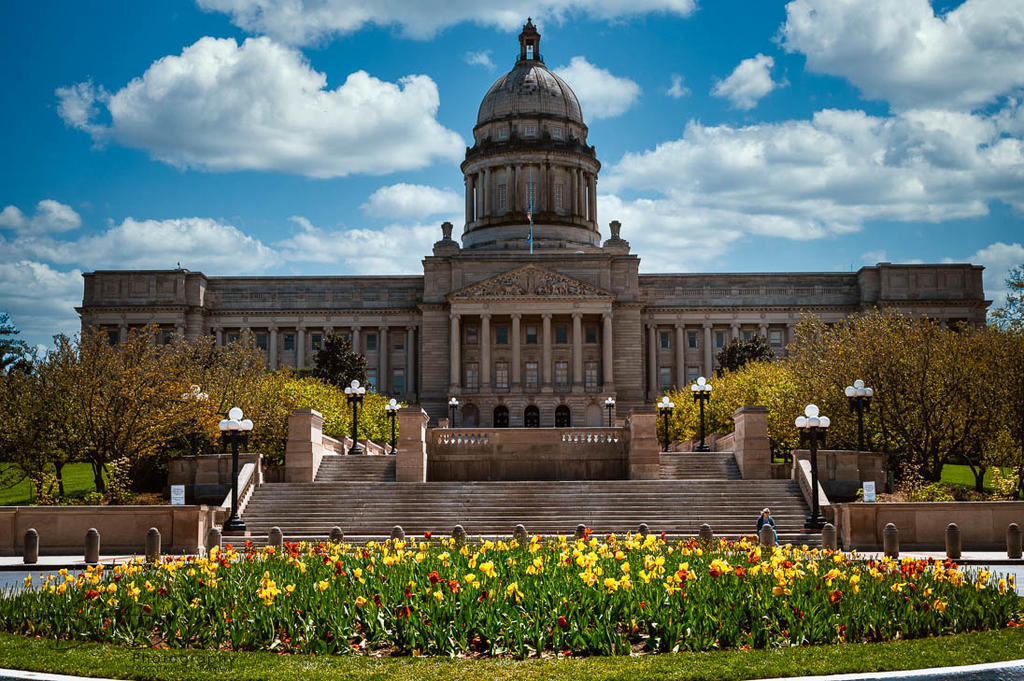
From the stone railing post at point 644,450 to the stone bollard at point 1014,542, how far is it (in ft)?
51.4

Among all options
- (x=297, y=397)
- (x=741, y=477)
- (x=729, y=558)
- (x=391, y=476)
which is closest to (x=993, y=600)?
(x=729, y=558)

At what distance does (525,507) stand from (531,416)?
64.3 metres

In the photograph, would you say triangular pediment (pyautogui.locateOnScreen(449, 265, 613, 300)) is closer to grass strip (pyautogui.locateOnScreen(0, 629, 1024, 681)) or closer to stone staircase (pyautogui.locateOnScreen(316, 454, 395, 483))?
stone staircase (pyautogui.locateOnScreen(316, 454, 395, 483))

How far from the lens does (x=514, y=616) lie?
1315 centimetres

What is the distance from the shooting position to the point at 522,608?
1350 centimetres

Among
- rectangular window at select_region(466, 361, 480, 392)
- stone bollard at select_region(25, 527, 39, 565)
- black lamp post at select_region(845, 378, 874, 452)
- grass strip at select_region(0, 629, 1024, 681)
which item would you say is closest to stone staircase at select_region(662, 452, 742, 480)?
black lamp post at select_region(845, 378, 874, 452)

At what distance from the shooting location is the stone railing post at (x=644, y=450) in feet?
130

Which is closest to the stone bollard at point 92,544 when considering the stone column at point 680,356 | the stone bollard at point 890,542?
the stone bollard at point 890,542

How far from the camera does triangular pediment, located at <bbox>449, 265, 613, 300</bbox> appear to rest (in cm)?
9812

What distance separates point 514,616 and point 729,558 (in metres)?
5.58

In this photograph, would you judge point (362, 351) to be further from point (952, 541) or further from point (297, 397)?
point (952, 541)

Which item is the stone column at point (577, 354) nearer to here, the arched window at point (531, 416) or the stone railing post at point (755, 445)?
the arched window at point (531, 416)

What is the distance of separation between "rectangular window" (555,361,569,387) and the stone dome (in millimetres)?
33563

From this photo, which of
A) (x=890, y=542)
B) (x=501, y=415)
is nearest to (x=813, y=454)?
(x=890, y=542)
